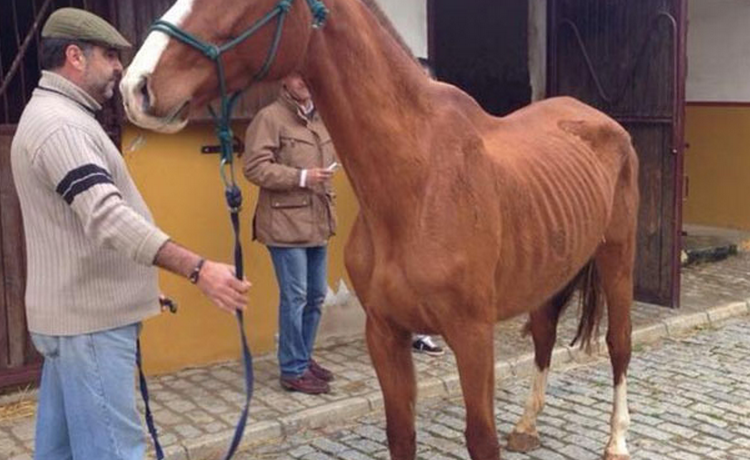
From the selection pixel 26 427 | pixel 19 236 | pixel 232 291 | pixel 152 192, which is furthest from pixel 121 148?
pixel 232 291

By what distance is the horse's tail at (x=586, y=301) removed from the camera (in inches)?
171

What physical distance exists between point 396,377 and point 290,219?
1.75m

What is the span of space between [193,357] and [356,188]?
284cm

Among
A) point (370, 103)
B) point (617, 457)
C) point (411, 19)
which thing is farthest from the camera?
point (411, 19)

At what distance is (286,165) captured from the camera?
4.64m

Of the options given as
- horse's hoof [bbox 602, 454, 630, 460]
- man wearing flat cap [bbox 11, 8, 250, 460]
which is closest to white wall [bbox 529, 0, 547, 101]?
horse's hoof [bbox 602, 454, 630, 460]

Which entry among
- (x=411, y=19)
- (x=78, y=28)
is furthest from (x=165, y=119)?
(x=411, y=19)

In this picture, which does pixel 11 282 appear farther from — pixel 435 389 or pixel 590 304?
pixel 590 304

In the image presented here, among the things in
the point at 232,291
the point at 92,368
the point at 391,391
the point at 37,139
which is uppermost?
the point at 37,139

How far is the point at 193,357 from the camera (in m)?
5.29

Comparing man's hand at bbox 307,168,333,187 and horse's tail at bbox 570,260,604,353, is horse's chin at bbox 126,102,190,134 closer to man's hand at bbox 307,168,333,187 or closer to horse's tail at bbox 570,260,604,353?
man's hand at bbox 307,168,333,187

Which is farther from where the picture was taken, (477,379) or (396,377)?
(396,377)

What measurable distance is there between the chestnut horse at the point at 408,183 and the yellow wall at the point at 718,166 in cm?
652

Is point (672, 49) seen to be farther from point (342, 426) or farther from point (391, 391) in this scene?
point (391, 391)
